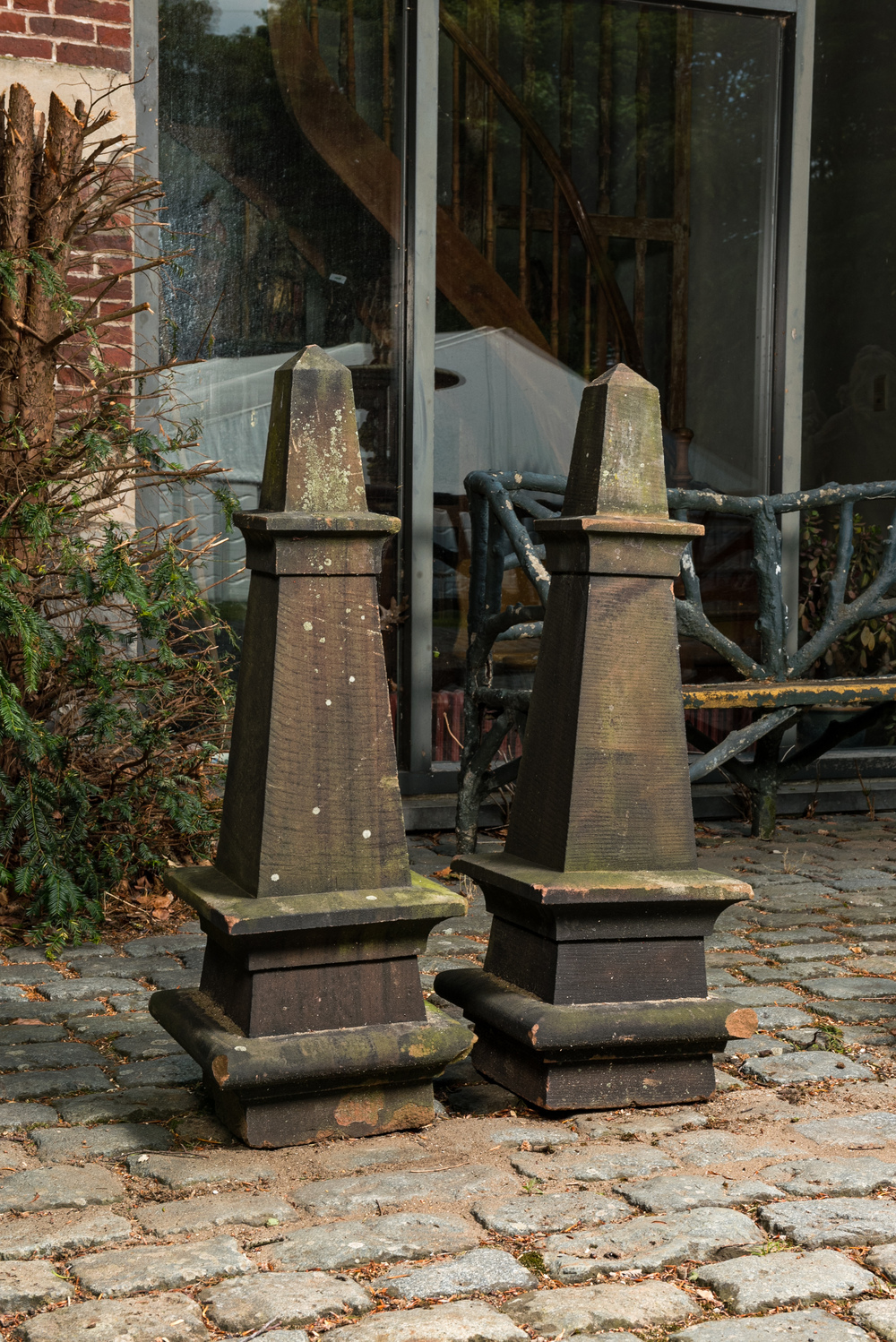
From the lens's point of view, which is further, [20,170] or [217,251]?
[217,251]

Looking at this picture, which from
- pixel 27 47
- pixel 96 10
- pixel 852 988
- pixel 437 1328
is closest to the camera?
pixel 437 1328

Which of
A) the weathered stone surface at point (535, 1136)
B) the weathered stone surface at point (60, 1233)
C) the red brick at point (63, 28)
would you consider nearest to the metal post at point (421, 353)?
the red brick at point (63, 28)

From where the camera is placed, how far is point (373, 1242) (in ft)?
7.54

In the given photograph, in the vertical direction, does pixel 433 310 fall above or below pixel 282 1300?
above

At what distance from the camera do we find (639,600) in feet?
9.78

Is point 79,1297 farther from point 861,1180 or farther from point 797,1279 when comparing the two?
point 861,1180

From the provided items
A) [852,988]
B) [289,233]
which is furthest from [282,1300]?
[289,233]

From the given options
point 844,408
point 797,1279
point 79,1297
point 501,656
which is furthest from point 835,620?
point 79,1297

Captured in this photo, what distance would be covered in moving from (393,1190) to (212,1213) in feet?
1.01

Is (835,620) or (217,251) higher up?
(217,251)

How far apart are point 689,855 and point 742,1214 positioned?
0.79 meters

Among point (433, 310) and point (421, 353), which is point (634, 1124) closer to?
point (421, 353)

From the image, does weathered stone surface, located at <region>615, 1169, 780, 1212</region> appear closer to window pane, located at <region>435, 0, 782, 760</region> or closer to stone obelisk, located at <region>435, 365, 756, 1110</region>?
stone obelisk, located at <region>435, 365, 756, 1110</region>

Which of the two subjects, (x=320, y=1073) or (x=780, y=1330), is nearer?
(x=780, y=1330)
